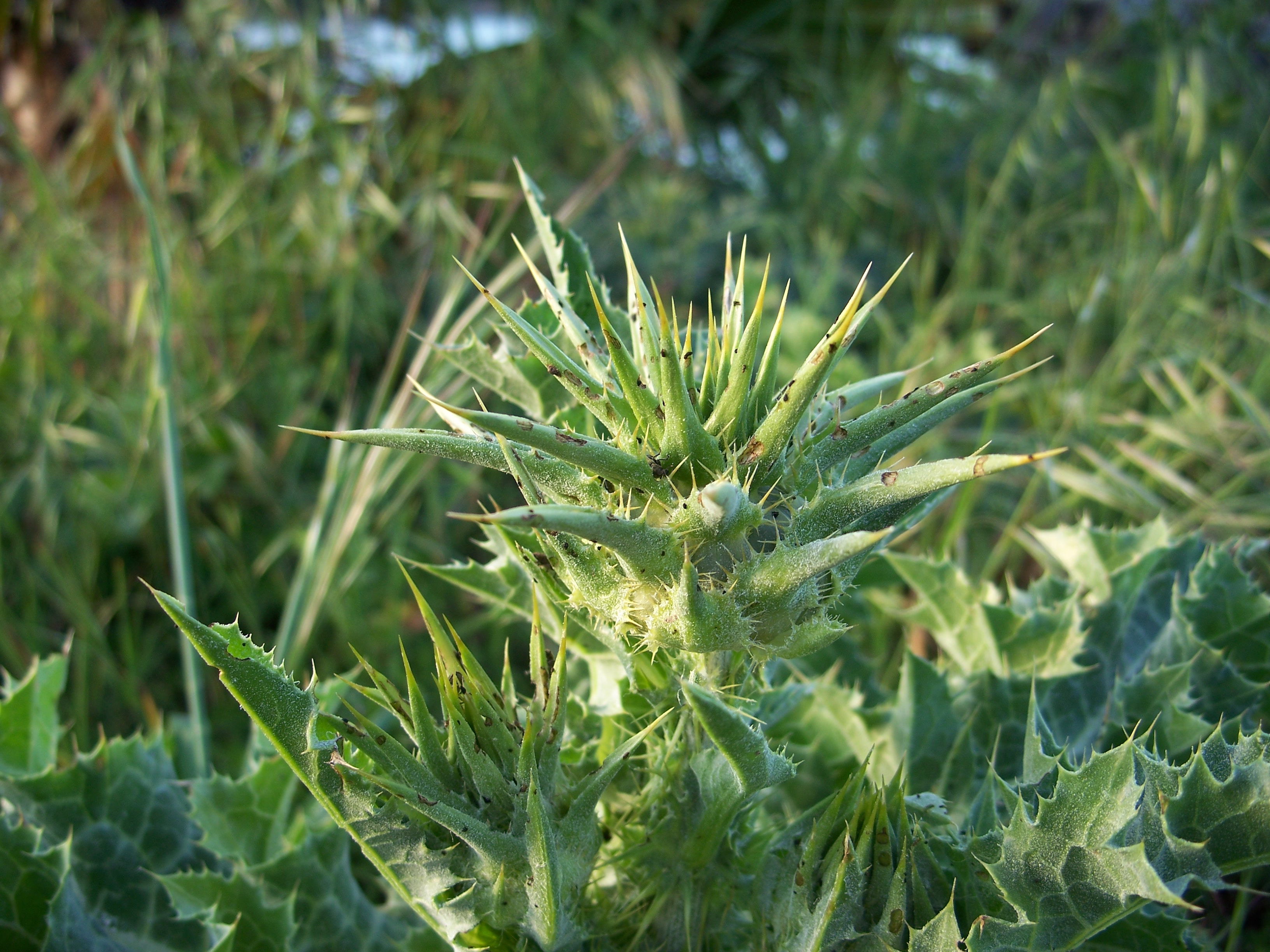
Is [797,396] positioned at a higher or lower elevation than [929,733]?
higher

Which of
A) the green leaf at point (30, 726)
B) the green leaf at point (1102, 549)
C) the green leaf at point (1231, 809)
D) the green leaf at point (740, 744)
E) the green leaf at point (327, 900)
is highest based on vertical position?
the green leaf at point (740, 744)

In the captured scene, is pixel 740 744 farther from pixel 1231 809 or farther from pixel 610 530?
pixel 1231 809

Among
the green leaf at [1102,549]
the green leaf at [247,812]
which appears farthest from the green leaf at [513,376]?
the green leaf at [1102,549]

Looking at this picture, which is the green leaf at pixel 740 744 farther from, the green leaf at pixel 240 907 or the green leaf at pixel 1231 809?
the green leaf at pixel 240 907

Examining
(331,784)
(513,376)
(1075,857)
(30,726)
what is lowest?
(30,726)

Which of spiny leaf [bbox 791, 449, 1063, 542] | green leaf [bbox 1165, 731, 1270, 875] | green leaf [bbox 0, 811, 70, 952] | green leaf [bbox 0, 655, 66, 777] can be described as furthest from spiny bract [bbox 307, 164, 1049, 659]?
green leaf [bbox 0, 655, 66, 777]

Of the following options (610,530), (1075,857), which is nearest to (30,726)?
(610,530)

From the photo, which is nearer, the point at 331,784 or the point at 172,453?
the point at 331,784
